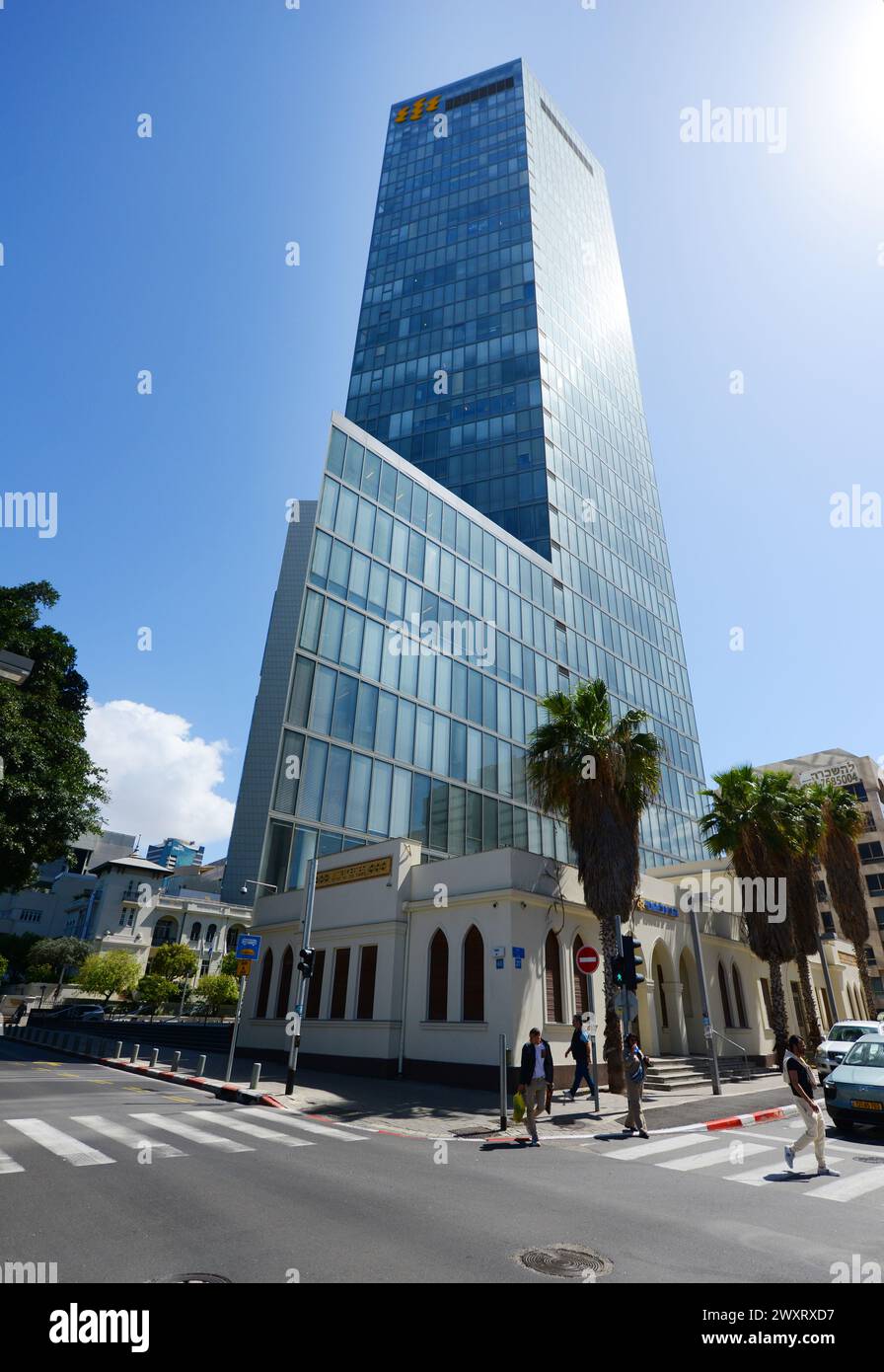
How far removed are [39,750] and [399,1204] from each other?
79.6 ft

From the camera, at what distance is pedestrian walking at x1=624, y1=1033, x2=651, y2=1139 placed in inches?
484

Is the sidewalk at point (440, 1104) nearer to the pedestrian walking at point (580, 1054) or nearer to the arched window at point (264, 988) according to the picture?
the pedestrian walking at point (580, 1054)

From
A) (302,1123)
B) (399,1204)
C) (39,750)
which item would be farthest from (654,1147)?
(39,750)

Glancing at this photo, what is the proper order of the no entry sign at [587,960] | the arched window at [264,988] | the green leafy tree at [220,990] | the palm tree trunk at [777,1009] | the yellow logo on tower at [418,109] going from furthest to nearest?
the yellow logo on tower at [418,109]
the green leafy tree at [220,990]
the arched window at [264,988]
the palm tree trunk at [777,1009]
the no entry sign at [587,960]

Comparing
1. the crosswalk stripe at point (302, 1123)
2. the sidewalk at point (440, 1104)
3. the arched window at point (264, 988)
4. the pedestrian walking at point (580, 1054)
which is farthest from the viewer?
the arched window at point (264, 988)

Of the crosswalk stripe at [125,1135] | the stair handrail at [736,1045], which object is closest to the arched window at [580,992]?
the stair handrail at [736,1045]

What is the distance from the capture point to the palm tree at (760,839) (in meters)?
25.8

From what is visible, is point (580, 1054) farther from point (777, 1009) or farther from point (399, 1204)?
point (777, 1009)

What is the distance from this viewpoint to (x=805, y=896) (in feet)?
89.7

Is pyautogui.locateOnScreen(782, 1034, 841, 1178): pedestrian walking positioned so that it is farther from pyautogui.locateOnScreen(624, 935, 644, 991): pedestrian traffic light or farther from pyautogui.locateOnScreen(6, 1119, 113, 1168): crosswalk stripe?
pyautogui.locateOnScreen(6, 1119, 113, 1168): crosswalk stripe

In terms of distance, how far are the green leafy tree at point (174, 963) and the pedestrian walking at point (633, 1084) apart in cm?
6326
